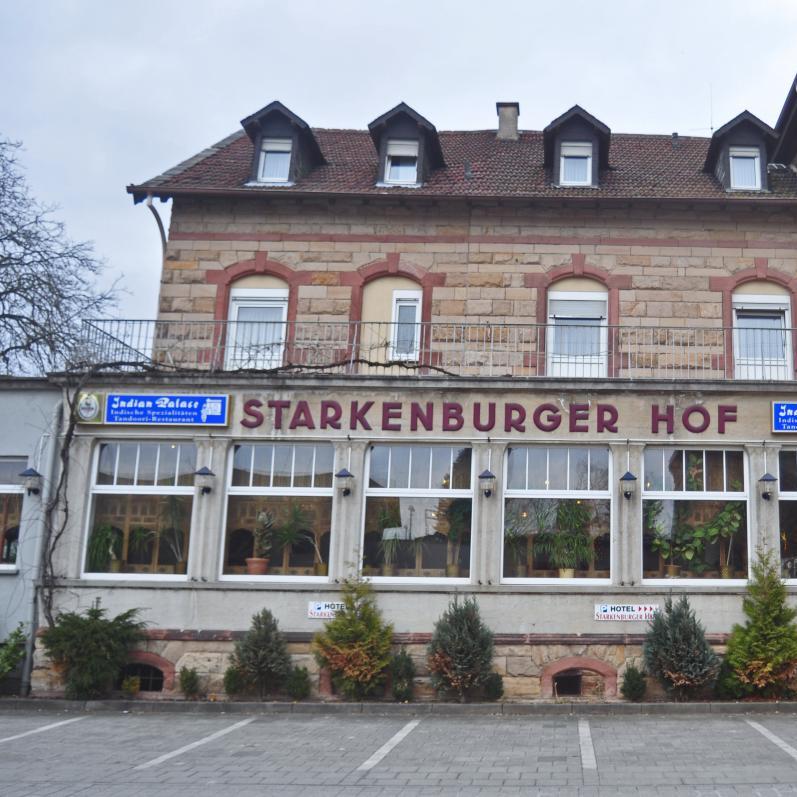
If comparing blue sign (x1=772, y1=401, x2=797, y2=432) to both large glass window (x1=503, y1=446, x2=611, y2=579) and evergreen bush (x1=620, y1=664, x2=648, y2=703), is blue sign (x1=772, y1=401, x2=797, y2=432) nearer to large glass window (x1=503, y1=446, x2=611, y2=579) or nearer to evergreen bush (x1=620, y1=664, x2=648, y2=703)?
large glass window (x1=503, y1=446, x2=611, y2=579)

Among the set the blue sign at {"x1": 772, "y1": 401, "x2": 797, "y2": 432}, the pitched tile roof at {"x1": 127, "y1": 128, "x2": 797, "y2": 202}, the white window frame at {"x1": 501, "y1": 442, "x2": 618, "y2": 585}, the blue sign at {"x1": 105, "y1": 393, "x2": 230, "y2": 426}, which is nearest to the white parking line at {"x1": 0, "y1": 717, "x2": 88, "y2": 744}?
the blue sign at {"x1": 105, "y1": 393, "x2": 230, "y2": 426}

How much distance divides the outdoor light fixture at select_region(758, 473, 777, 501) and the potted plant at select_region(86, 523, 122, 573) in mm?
9544

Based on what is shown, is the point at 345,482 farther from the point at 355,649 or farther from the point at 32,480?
the point at 32,480

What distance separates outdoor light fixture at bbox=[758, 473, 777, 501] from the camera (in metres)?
15.8

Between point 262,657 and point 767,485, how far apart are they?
7621mm

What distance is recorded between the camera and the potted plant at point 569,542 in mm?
16094

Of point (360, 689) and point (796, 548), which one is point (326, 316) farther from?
point (796, 548)

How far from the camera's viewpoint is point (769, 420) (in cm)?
1612

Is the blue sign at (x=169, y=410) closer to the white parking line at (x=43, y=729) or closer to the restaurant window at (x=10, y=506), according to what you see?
the restaurant window at (x=10, y=506)

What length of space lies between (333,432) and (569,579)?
411 cm

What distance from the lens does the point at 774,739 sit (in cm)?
1204

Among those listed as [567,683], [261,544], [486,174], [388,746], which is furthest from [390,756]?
[486,174]

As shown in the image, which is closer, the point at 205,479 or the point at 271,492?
the point at 205,479

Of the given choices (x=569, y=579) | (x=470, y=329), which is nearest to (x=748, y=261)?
(x=470, y=329)
